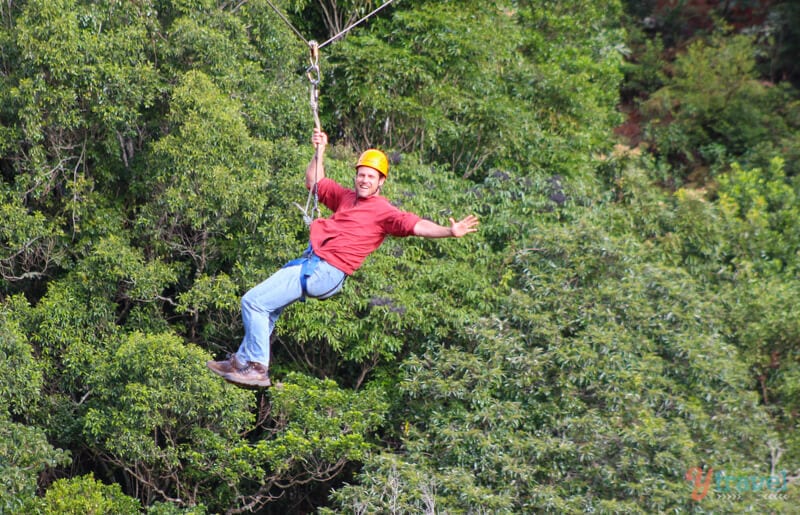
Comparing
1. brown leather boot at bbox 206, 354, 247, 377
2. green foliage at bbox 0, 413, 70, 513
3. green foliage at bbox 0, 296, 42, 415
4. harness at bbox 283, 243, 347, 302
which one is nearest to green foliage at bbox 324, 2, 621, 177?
green foliage at bbox 0, 296, 42, 415

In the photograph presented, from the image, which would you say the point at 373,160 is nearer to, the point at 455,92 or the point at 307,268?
the point at 307,268

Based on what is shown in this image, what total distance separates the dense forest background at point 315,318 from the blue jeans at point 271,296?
12.3ft

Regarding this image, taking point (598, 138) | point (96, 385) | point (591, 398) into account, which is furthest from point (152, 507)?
point (598, 138)

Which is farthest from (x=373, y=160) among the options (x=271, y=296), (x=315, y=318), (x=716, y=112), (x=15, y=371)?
(x=716, y=112)

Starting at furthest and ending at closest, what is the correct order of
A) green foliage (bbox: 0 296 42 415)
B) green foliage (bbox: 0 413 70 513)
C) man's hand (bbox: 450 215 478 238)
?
green foliage (bbox: 0 296 42 415), green foliage (bbox: 0 413 70 513), man's hand (bbox: 450 215 478 238)

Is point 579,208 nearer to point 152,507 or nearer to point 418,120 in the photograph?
point 418,120

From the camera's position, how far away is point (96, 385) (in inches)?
429

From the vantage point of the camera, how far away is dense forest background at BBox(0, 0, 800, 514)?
10.6m

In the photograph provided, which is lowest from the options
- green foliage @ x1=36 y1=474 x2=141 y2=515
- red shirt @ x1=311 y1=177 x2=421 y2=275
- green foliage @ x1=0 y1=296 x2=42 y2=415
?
green foliage @ x1=36 y1=474 x2=141 y2=515

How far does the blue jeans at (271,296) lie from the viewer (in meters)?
6.60

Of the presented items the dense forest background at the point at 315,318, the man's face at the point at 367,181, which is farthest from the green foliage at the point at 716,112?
the man's face at the point at 367,181

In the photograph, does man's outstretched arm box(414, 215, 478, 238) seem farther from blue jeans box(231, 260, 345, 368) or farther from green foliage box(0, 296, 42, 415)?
green foliage box(0, 296, 42, 415)

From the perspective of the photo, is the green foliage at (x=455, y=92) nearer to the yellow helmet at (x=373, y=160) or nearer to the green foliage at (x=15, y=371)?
the green foliage at (x=15, y=371)

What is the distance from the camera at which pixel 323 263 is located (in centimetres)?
668
